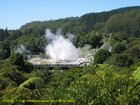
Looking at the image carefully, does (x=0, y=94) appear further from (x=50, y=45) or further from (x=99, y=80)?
(x=50, y=45)

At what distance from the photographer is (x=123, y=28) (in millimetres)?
171750

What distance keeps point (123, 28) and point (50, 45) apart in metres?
40.6

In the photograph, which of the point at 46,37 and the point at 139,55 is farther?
the point at 46,37

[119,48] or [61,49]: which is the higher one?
[119,48]

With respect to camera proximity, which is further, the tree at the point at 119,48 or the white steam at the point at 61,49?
the white steam at the point at 61,49

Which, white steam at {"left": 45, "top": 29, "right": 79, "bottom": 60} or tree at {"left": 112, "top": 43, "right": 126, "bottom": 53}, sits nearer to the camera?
tree at {"left": 112, "top": 43, "right": 126, "bottom": 53}

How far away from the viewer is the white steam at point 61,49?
135 metres

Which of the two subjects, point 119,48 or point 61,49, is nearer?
point 119,48

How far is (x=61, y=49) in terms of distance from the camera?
477ft

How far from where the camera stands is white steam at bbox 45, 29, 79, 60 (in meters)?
135

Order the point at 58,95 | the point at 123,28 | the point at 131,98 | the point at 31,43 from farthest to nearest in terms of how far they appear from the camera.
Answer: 1. the point at 123,28
2. the point at 31,43
3. the point at 58,95
4. the point at 131,98

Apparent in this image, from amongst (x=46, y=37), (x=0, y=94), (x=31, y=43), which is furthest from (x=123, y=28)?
(x=0, y=94)

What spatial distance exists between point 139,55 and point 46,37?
68.4m

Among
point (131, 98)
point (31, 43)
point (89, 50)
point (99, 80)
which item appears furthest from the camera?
point (31, 43)
